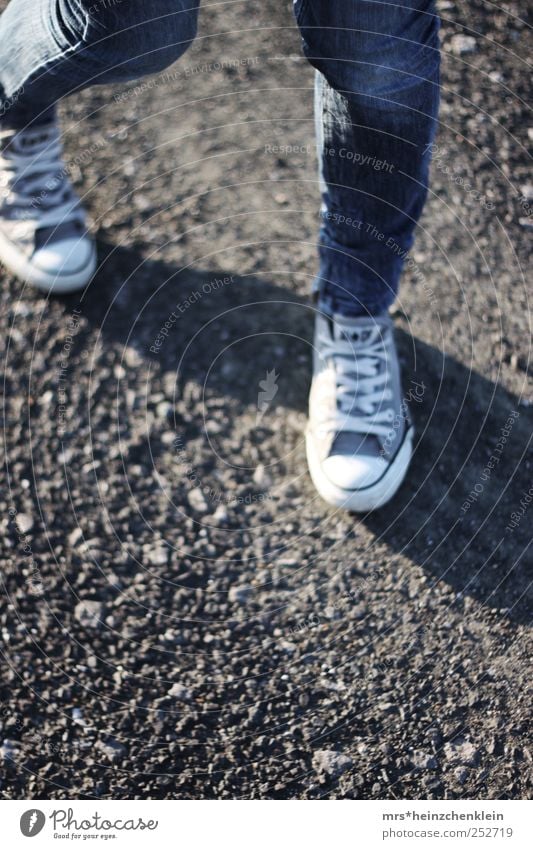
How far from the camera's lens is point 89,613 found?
66.8 inches

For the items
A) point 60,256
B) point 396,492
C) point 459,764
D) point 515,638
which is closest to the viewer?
point 459,764

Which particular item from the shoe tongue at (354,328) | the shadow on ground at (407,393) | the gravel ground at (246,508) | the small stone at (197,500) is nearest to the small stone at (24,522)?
the gravel ground at (246,508)

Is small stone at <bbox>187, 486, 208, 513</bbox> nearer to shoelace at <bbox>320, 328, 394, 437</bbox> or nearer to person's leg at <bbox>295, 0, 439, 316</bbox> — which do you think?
shoelace at <bbox>320, 328, 394, 437</bbox>

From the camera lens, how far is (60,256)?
6.53ft

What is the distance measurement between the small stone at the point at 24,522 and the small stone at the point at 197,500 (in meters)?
0.34

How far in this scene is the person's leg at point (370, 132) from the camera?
1331mm

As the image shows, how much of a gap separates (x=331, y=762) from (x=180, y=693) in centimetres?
32

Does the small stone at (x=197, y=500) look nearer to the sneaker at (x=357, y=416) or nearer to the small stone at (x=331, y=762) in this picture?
the sneaker at (x=357, y=416)

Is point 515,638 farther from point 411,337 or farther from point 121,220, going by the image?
point 121,220

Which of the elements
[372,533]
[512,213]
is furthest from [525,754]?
[512,213]

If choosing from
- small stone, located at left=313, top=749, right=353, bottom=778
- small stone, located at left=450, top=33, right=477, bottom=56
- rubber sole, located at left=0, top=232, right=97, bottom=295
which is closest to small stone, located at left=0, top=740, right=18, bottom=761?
small stone, located at left=313, top=749, right=353, bottom=778

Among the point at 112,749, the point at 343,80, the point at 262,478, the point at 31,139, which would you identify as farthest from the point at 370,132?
the point at 112,749

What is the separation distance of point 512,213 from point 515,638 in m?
1.12

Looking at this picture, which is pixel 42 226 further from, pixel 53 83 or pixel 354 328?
pixel 354 328
